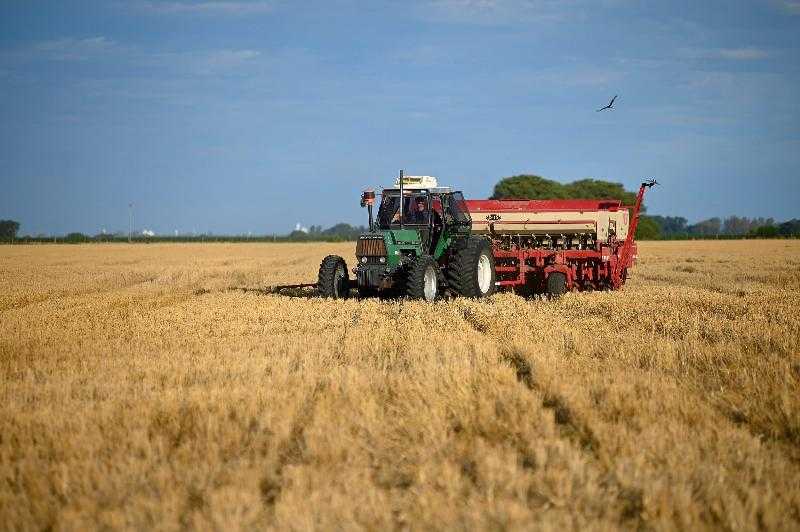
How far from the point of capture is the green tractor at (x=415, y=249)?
15508 mm

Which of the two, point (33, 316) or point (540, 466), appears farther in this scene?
point (33, 316)

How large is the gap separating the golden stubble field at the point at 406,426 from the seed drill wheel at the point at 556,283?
248 inches

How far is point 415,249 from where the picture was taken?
16.0m

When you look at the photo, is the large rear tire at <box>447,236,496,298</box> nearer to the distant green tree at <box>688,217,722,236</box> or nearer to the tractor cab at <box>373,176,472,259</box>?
the tractor cab at <box>373,176,472,259</box>

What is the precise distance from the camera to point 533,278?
1927 centimetres

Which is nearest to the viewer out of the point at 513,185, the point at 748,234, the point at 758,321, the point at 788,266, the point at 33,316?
the point at 758,321

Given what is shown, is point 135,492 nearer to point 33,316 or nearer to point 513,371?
point 513,371

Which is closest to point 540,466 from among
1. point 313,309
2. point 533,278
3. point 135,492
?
point 135,492

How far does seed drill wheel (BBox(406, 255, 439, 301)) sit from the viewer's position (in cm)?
1491

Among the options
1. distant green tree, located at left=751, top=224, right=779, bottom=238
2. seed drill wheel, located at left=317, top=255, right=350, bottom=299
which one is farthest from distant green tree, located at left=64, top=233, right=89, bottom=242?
seed drill wheel, located at left=317, top=255, right=350, bottom=299

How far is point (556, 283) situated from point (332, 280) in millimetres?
4434

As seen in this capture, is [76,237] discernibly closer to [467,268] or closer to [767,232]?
[767,232]

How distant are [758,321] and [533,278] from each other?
7805 millimetres

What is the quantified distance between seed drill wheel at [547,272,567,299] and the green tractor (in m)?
1.89
